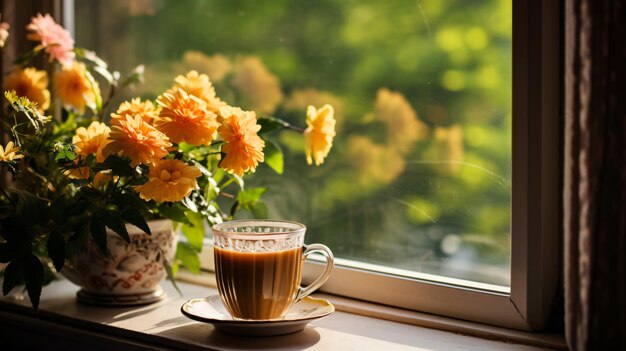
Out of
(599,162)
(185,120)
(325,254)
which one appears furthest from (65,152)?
(599,162)

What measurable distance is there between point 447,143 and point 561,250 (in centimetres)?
23

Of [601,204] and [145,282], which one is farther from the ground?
[601,204]

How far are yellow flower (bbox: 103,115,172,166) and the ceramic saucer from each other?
9.2 inches

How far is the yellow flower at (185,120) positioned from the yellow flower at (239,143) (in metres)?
0.03

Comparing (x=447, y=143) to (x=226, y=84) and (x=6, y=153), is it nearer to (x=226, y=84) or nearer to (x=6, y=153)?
(x=226, y=84)

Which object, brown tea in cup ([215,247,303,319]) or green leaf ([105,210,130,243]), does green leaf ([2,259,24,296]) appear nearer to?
green leaf ([105,210,130,243])

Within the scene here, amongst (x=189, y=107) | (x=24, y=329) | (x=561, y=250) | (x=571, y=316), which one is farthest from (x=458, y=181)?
(x=24, y=329)

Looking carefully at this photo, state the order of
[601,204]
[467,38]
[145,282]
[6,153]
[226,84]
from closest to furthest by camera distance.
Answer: [601,204] → [6,153] → [467,38] → [145,282] → [226,84]

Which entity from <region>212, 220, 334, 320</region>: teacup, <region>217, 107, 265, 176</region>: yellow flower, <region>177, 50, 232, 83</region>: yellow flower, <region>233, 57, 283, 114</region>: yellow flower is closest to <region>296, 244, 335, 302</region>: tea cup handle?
<region>212, 220, 334, 320</region>: teacup

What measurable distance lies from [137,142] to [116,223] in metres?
0.12

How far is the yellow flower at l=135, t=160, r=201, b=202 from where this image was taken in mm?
979

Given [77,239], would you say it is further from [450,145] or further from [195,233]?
[450,145]

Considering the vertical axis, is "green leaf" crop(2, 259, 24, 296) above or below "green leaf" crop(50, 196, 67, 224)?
below

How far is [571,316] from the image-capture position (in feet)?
2.77
